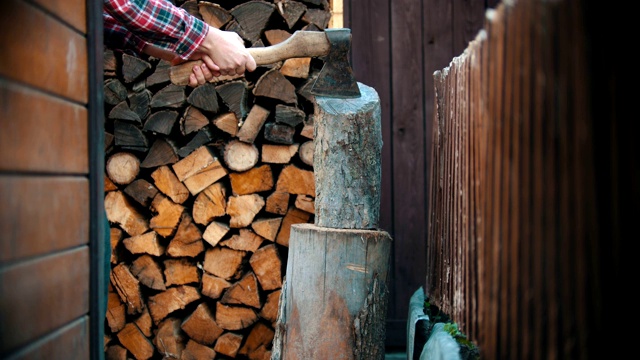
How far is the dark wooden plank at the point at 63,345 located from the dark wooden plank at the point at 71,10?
2.29 feet

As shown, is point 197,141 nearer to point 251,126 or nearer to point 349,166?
point 251,126

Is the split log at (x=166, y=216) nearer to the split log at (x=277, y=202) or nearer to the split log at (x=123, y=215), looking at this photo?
the split log at (x=123, y=215)

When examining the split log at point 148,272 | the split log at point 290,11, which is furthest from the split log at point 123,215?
the split log at point 290,11

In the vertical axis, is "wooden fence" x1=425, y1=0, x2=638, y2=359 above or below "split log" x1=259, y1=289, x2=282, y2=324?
above

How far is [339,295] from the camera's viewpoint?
7.77ft

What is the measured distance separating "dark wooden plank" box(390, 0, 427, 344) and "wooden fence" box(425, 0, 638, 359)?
262cm

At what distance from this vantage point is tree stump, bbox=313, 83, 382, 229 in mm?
2480

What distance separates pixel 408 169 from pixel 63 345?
2.98 metres

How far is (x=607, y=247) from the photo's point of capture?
3.78 feet

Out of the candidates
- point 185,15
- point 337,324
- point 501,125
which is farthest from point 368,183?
point 501,125

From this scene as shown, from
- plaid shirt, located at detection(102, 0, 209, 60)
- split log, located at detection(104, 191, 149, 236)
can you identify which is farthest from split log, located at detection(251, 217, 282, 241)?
plaid shirt, located at detection(102, 0, 209, 60)

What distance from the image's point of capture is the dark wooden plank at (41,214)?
115cm

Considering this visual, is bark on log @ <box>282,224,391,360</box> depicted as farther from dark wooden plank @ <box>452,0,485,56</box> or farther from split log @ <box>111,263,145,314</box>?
dark wooden plank @ <box>452,0,485,56</box>

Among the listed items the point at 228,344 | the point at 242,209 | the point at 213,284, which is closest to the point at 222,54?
the point at 242,209
